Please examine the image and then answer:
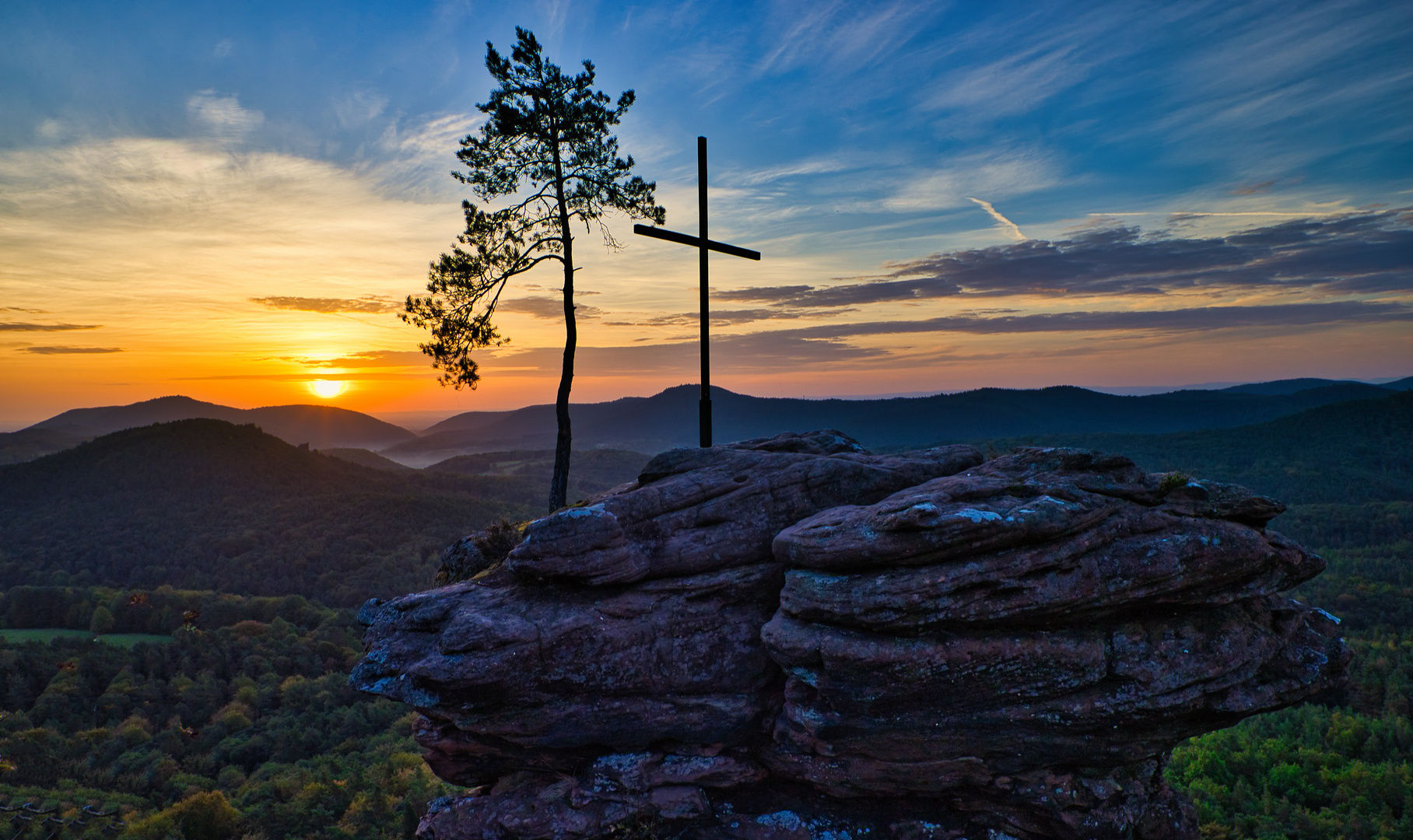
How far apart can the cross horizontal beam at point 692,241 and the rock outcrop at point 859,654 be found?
7.77 meters

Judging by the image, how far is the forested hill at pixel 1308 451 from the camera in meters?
153

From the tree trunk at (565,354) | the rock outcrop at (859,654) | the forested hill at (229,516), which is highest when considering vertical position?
the tree trunk at (565,354)

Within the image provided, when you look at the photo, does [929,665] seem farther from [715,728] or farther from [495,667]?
[495,667]

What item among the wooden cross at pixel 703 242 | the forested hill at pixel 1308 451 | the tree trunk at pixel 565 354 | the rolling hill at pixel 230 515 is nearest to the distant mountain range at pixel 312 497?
the rolling hill at pixel 230 515

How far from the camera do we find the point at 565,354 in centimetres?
2514

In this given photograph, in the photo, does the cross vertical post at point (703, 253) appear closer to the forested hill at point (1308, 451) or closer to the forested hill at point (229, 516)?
the forested hill at point (229, 516)

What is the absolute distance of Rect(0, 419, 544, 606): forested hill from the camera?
429 ft

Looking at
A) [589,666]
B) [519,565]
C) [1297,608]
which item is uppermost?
[519,565]

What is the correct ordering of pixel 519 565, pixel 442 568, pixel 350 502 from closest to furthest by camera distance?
pixel 519 565 < pixel 442 568 < pixel 350 502

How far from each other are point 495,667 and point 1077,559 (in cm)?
1231

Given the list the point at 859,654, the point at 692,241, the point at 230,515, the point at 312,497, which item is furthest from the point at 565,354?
the point at 230,515

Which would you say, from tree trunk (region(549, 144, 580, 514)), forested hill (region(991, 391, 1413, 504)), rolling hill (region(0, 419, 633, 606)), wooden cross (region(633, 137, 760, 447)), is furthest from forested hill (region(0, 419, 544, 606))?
forested hill (region(991, 391, 1413, 504))

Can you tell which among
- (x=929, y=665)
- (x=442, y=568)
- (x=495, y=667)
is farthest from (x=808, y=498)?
(x=442, y=568)

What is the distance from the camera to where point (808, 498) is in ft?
50.2
